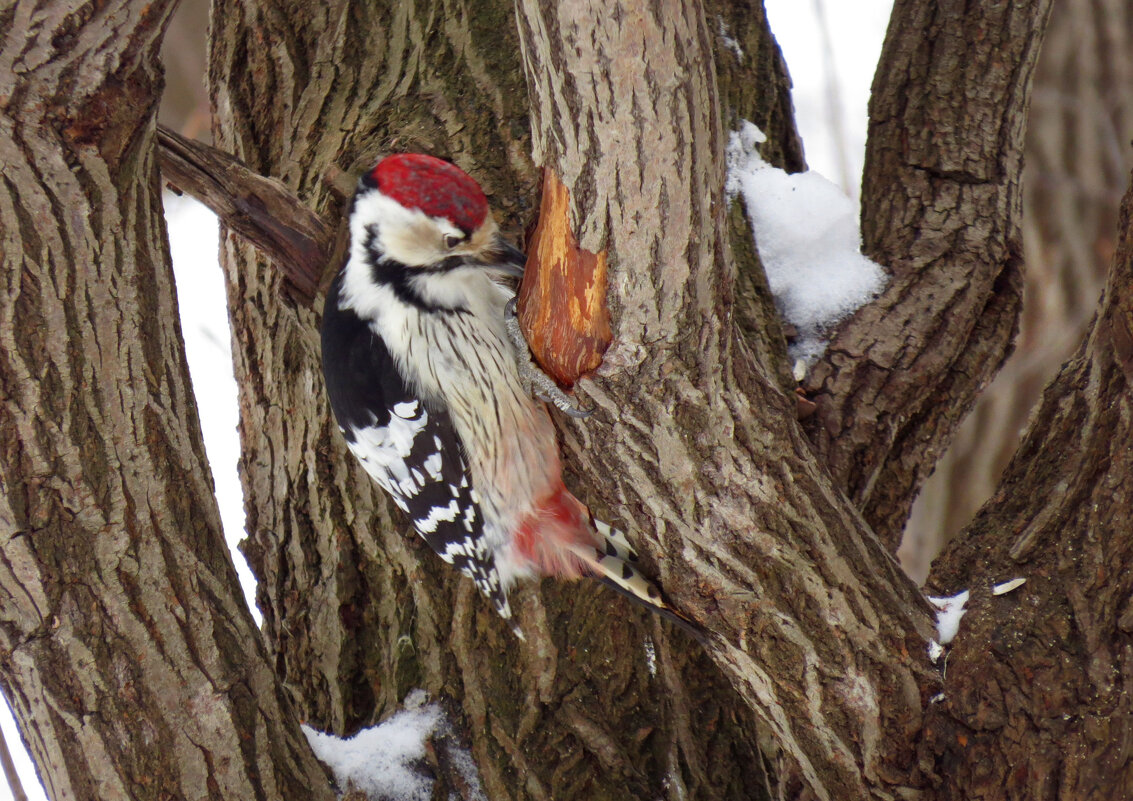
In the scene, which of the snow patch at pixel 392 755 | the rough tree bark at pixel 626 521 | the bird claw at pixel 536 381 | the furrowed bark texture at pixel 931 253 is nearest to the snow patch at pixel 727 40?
the furrowed bark texture at pixel 931 253

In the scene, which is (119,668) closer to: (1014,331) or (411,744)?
(411,744)

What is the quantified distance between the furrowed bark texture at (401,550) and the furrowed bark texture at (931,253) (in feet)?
2.36

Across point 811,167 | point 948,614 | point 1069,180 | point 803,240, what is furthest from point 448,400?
point 811,167

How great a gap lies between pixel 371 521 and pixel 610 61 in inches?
60.1

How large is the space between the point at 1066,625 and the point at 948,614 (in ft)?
0.73

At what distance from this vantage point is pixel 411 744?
246 centimetres

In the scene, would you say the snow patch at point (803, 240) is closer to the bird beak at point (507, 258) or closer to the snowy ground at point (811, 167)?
the bird beak at point (507, 258)

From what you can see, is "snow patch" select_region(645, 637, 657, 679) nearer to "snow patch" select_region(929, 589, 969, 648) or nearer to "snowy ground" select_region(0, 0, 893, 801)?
"snow patch" select_region(929, 589, 969, 648)

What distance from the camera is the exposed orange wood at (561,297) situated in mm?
1717

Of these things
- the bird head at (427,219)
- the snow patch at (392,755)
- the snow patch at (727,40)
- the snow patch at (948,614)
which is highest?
the snow patch at (727,40)

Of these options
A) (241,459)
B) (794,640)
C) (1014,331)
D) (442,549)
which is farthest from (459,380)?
(1014,331)

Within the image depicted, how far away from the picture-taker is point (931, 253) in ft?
8.86

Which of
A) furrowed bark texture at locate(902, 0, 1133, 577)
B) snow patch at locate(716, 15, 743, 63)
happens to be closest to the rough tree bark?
snow patch at locate(716, 15, 743, 63)

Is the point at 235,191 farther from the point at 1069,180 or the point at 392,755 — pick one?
the point at 1069,180
